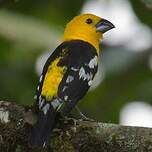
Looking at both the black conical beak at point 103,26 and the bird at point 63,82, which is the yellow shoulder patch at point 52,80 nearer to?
the bird at point 63,82

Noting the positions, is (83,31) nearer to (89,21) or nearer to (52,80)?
(89,21)

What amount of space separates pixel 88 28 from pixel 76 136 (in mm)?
2176

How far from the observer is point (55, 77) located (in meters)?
5.25

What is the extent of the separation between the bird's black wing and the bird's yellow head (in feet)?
1.47

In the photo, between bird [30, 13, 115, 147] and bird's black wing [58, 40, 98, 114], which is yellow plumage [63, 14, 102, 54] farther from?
bird's black wing [58, 40, 98, 114]

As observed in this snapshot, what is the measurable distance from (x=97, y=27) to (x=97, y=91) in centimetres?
122

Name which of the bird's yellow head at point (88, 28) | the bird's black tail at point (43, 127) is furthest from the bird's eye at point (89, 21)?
the bird's black tail at point (43, 127)

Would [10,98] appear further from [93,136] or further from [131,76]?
[93,136]

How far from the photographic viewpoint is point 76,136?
4758 millimetres

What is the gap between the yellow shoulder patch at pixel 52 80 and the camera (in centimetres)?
510

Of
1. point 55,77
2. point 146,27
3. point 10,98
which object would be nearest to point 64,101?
point 55,77

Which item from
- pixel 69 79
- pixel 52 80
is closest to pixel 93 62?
pixel 69 79

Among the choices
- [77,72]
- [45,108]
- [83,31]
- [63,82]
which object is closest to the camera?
[45,108]

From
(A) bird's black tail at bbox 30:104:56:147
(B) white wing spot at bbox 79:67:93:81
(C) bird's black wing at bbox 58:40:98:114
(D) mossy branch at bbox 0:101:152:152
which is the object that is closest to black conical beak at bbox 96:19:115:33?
(C) bird's black wing at bbox 58:40:98:114
